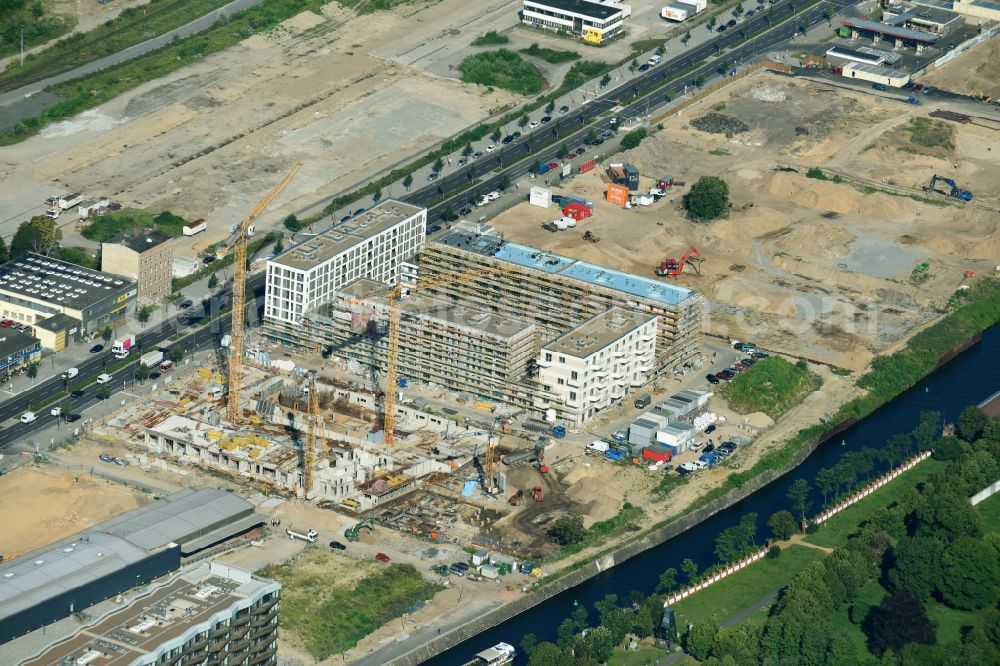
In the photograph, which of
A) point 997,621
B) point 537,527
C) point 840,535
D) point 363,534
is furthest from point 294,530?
point 997,621

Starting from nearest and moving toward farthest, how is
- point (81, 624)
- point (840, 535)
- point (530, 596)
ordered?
1. point (81, 624)
2. point (530, 596)
3. point (840, 535)

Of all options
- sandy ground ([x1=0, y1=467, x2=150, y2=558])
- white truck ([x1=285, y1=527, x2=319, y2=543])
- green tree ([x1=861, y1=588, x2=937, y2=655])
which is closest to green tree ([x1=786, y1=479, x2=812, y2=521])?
green tree ([x1=861, y1=588, x2=937, y2=655])

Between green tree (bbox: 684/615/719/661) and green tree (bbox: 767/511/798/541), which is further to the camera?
green tree (bbox: 767/511/798/541)

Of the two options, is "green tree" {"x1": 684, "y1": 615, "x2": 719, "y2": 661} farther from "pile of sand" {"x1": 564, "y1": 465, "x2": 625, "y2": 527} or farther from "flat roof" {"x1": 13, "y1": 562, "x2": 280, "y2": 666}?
"flat roof" {"x1": 13, "y1": 562, "x2": 280, "y2": 666}

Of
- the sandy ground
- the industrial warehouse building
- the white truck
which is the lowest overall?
the white truck

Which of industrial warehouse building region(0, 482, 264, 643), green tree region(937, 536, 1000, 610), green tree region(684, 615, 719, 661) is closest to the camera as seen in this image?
industrial warehouse building region(0, 482, 264, 643)

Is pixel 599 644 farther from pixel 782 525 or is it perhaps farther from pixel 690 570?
pixel 782 525

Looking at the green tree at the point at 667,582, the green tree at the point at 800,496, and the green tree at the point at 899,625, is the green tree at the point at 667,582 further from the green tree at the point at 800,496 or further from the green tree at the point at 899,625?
the green tree at the point at 899,625

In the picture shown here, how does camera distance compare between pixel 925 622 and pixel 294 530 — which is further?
pixel 294 530

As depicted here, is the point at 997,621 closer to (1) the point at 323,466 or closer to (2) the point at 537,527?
(2) the point at 537,527
